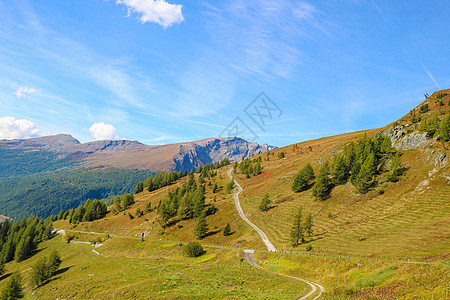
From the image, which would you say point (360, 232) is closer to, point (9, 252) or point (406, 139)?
point (406, 139)

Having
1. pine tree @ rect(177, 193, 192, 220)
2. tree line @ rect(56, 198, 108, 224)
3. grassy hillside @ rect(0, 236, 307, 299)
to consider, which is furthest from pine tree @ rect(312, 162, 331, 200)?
tree line @ rect(56, 198, 108, 224)

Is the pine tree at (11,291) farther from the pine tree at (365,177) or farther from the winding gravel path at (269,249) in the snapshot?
the pine tree at (365,177)

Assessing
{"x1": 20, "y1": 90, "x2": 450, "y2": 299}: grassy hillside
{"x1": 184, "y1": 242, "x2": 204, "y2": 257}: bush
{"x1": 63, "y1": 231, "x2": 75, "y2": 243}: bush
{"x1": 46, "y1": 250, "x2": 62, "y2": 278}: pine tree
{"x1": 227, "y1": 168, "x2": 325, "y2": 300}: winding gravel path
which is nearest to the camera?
{"x1": 20, "y1": 90, "x2": 450, "y2": 299}: grassy hillside

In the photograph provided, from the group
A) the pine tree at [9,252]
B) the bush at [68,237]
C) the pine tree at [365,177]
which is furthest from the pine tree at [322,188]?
the pine tree at [9,252]

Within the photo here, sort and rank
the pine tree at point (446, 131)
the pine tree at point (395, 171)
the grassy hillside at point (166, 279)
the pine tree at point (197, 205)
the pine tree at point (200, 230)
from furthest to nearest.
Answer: the pine tree at point (197, 205)
the pine tree at point (200, 230)
the pine tree at point (395, 171)
the pine tree at point (446, 131)
the grassy hillside at point (166, 279)

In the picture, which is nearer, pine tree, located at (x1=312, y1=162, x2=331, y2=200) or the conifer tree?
pine tree, located at (x1=312, y1=162, x2=331, y2=200)

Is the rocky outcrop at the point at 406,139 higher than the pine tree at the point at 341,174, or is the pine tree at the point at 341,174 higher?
the rocky outcrop at the point at 406,139

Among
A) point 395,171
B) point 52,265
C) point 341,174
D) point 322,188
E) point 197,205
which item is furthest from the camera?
point 197,205

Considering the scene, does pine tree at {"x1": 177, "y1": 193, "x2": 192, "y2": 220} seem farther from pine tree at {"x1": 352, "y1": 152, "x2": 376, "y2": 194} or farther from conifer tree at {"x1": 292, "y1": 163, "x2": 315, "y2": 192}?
pine tree at {"x1": 352, "y1": 152, "x2": 376, "y2": 194}

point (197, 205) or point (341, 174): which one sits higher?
point (341, 174)

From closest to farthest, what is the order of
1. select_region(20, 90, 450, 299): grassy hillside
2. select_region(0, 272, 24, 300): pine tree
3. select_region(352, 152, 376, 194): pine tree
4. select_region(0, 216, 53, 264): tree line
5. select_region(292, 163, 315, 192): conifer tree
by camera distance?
select_region(20, 90, 450, 299): grassy hillside → select_region(0, 272, 24, 300): pine tree → select_region(352, 152, 376, 194): pine tree → select_region(292, 163, 315, 192): conifer tree → select_region(0, 216, 53, 264): tree line

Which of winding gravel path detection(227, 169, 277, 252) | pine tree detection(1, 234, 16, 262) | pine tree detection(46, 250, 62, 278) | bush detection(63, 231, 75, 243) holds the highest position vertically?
winding gravel path detection(227, 169, 277, 252)

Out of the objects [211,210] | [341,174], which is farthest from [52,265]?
[341,174]

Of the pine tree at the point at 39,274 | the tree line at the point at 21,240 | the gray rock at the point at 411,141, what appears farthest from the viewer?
the tree line at the point at 21,240
